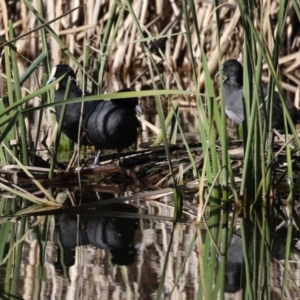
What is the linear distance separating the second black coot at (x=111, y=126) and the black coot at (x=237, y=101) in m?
1.03

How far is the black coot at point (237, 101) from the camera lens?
19.3ft

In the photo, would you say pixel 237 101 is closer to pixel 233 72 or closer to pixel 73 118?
pixel 233 72

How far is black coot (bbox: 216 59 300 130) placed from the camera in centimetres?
588

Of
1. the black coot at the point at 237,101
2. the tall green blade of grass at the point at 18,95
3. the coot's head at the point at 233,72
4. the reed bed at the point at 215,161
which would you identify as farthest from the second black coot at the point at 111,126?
the coot's head at the point at 233,72

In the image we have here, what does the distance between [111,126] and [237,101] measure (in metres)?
1.35

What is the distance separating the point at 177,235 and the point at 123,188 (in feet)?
3.30

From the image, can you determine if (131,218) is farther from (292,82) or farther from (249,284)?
(292,82)

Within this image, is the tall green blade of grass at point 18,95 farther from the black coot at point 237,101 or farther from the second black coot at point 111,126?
the black coot at point 237,101

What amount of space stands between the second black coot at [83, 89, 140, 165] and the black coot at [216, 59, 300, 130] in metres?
1.03

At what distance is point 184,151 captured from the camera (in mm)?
4934

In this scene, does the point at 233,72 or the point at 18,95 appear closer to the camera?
the point at 18,95

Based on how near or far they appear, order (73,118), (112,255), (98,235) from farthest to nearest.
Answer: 1. (73,118)
2. (98,235)
3. (112,255)

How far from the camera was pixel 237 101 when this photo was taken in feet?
20.0

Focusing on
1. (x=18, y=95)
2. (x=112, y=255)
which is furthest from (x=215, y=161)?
(x=18, y=95)
